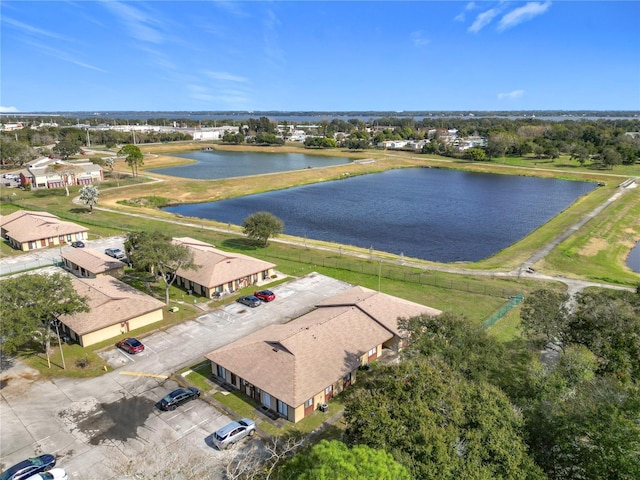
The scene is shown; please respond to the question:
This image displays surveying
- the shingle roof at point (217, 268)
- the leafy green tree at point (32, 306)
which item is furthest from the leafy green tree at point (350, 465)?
the shingle roof at point (217, 268)

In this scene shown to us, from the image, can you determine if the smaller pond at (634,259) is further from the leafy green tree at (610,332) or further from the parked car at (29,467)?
the parked car at (29,467)

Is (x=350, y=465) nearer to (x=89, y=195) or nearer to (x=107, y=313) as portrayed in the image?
(x=107, y=313)

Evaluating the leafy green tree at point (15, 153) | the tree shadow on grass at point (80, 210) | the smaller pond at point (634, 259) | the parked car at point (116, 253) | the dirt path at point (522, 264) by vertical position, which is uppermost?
the leafy green tree at point (15, 153)

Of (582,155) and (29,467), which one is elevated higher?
(582,155)

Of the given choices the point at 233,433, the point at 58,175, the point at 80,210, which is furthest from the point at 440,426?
the point at 58,175

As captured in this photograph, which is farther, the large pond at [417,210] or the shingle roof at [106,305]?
the large pond at [417,210]

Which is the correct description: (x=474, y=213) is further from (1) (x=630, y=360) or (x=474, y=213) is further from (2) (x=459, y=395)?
(2) (x=459, y=395)
